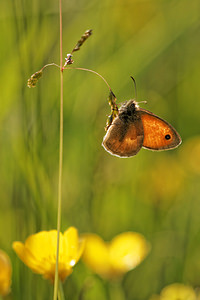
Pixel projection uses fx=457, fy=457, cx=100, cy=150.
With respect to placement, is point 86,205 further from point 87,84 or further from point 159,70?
point 159,70

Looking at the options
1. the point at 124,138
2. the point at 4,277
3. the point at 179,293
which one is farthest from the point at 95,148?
the point at 4,277

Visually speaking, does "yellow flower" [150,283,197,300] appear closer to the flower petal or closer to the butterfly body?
the flower petal

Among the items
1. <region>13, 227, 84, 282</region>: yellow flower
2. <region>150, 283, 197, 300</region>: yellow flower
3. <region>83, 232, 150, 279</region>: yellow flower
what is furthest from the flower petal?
<region>13, 227, 84, 282</region>: yellow flower

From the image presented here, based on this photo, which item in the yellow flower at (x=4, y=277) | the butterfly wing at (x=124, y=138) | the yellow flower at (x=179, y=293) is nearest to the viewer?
the yellow flower at (x=4, y=277)

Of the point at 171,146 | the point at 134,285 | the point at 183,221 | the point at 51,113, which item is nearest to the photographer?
the point at 171,146

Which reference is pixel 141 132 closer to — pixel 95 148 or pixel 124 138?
pixel 124 138

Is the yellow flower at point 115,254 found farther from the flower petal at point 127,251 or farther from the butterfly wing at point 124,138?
the butterfly wing at point 124,138

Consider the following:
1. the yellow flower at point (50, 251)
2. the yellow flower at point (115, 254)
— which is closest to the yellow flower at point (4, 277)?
the yellow flower at point (50, 251)

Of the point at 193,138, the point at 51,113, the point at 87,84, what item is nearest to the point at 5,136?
the point at 51,113
